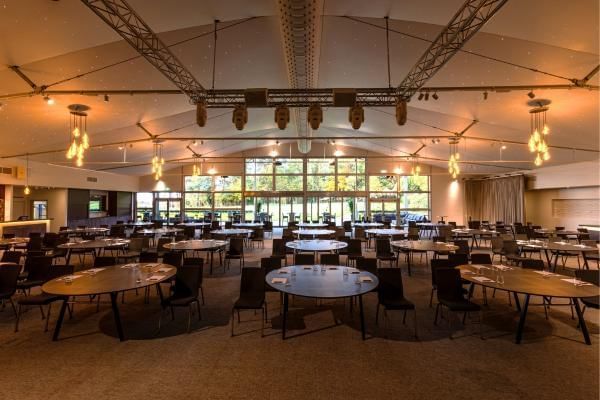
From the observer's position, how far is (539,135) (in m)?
7.14

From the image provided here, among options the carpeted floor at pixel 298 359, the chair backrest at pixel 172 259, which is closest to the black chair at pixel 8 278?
the carpeted floor at pixel 298 359

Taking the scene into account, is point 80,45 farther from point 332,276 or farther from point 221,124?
point 221,124

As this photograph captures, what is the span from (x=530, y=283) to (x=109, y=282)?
6.37 metres

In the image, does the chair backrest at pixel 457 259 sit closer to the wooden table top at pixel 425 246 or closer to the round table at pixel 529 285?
the round table at pixel 529 285

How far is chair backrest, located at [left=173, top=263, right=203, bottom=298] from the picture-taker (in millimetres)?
5113

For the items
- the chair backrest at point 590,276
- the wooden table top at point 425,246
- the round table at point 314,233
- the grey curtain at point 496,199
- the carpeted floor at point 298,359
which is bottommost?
the carpeted floor at point 298,359

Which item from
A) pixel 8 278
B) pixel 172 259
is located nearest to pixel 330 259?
pixel 172 259

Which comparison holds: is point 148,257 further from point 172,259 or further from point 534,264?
point 534,264

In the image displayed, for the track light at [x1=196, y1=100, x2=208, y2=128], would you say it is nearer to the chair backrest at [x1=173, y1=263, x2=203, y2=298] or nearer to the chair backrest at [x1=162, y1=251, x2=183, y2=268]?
the chair backrest at [x1=162, y1=251, x2=183, y2=268]

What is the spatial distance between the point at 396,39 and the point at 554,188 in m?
14.5

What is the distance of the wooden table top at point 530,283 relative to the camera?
4.02 metres

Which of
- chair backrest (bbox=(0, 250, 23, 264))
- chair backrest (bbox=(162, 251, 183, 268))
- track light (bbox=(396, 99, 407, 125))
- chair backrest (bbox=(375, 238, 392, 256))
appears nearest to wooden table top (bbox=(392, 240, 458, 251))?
chair backrest (bbox=(375, 238, 392, 256))

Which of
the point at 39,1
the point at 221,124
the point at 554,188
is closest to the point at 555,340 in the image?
the point at 39,1

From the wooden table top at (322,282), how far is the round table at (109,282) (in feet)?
6.11
